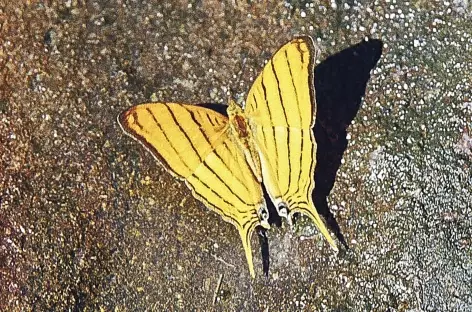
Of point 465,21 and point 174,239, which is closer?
point 174,239

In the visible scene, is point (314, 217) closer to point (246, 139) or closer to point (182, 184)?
point (246, 139)

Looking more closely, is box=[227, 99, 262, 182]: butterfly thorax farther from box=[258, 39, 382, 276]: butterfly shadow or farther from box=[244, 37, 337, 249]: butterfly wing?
box=[258, 39, 382, 276]: butterfly shadow

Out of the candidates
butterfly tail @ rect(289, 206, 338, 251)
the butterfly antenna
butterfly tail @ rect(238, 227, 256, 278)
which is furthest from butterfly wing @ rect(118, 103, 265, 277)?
the butterfly antenna

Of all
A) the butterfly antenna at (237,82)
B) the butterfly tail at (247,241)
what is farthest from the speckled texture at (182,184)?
the butterfly tail at (247,241)

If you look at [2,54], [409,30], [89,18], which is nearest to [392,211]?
[409,30]

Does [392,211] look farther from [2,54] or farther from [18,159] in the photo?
[2,54]
